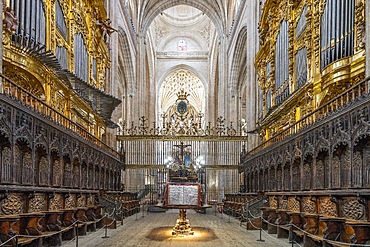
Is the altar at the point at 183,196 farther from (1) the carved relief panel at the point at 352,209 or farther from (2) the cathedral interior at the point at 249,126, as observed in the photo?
(1) the carved relief panel at the point at 352,209

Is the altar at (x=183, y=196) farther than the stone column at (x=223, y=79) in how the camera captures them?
No

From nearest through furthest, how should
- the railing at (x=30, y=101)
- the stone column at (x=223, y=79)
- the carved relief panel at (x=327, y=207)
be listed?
the carved relief panel at (x=327, y=207)
the railing at (x=30, y=101)
the stone column at (x=223, y=79)

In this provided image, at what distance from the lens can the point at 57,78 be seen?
13.1 meters

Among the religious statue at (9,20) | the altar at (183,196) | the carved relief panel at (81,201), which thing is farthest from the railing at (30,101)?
the altar at (183,196)

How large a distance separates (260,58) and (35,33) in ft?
41.3

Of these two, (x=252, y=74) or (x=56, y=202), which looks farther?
(x=252, y=74)

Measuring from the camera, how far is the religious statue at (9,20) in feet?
30.2

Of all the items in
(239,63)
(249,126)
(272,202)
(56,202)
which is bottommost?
(272,202)

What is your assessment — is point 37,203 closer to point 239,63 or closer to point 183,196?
point 183,196

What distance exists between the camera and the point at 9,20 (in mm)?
9391

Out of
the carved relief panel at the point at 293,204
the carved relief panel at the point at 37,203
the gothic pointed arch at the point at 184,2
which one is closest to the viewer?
the carved relief panel at the point at 37,203

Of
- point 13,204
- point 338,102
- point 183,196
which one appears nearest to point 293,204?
point 183,196

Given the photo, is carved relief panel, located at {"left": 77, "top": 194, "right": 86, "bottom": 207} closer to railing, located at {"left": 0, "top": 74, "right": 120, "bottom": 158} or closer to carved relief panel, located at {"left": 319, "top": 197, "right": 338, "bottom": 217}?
railing, located at {"left": 0, "top": 74, "right": 120, "bottom": 158}

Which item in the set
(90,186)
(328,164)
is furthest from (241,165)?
(328,164)
